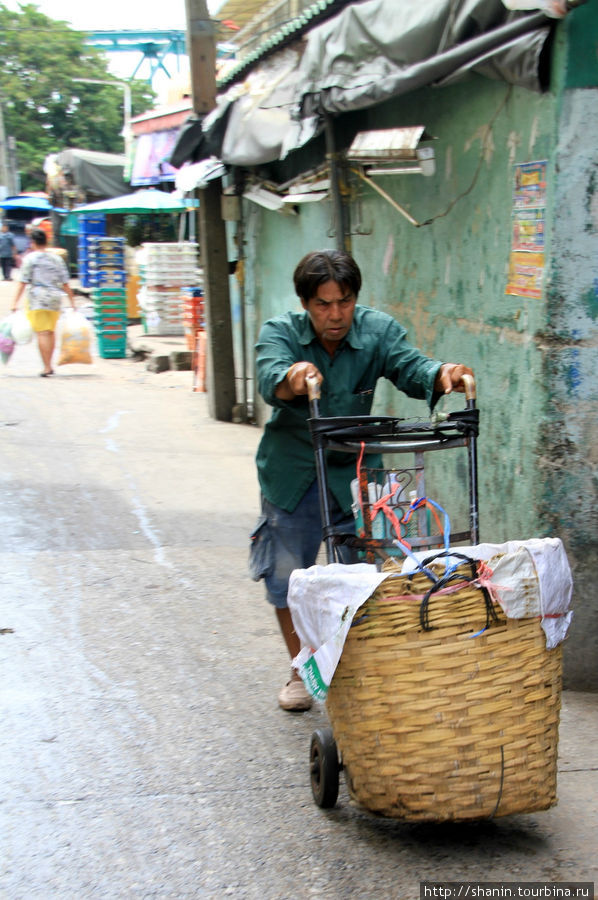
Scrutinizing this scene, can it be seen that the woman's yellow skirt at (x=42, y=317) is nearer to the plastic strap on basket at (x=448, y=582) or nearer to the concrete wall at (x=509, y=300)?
the concrete wall at (x=509, y=300)

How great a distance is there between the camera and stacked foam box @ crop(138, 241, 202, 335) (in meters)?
17.5

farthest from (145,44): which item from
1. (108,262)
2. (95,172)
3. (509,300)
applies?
(509,300)

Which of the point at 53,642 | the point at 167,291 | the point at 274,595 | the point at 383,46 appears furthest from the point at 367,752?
the point at 167,291

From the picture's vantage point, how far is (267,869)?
309cm

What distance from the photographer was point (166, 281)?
58.3 feet

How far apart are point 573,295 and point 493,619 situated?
5.73ft

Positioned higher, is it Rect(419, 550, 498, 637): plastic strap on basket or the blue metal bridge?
the blue metal bridge

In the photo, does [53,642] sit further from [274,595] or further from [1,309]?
[1,309]

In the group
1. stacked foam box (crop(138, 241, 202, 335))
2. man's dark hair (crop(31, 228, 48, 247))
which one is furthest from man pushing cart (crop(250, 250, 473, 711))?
stacked foam box (crop(138, 241, 202, 335))

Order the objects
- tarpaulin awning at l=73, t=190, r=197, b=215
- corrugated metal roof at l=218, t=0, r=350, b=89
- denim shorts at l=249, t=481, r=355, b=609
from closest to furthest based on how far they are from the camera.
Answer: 1. denim shorts at l=249, t=481, r=355, b=609
2. corrugated metal roof at l=218, t=0, r=350, b=89
3. tarpaulin awning at l=73, t=190, r=197, b=215

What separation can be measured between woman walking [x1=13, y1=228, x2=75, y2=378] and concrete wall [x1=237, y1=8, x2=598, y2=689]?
287 inches

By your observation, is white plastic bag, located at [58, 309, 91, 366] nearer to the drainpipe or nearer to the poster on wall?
the drainpipe

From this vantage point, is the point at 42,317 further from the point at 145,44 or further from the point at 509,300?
the point at 145,44

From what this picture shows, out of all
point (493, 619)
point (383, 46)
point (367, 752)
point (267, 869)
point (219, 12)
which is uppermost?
point (219, 12)
